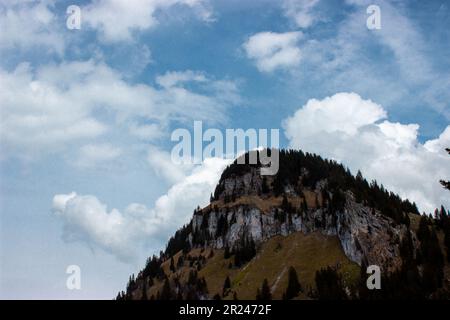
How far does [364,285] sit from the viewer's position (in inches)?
6988
